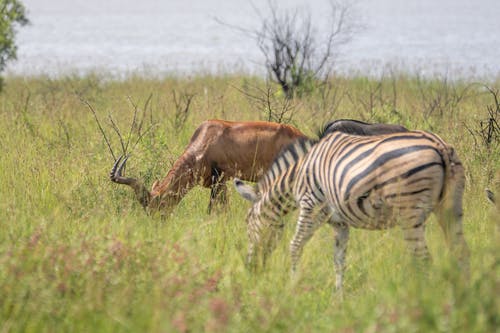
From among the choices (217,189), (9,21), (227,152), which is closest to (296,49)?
(9,21)

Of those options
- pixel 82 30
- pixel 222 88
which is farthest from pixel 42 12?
pixel 222 88

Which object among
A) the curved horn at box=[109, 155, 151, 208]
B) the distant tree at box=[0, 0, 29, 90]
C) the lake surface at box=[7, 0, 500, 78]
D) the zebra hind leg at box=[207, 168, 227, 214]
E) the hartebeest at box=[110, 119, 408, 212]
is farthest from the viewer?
the lake surface at box=[7, 0, 500, 78]

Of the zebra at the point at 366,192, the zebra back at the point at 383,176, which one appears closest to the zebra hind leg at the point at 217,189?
the zebra at the point at 366,192

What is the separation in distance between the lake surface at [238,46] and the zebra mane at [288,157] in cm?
1032

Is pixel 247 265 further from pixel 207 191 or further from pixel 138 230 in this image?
pixel 207 191

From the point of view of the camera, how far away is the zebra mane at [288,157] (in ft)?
21.2

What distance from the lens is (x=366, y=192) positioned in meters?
5.43

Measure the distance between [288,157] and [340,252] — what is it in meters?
0.92

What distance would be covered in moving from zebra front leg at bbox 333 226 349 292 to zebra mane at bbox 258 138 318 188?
2.11 feet

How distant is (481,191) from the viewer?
8188 millimetres

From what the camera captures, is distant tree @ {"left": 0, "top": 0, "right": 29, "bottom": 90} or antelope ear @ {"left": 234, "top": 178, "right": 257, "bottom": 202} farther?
distant tree @ {"left": 0, "top": 0, "right": 29, "bottom": 90}

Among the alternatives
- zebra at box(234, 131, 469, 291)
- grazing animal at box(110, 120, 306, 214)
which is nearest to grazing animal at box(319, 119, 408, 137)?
grazing animal at box(110, 120, 306, 214)

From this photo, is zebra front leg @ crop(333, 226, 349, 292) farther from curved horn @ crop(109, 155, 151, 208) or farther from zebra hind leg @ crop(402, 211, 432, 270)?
curved horn @ crop(109, 155, 151, 208)

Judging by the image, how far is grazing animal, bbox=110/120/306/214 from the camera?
26.7ft
